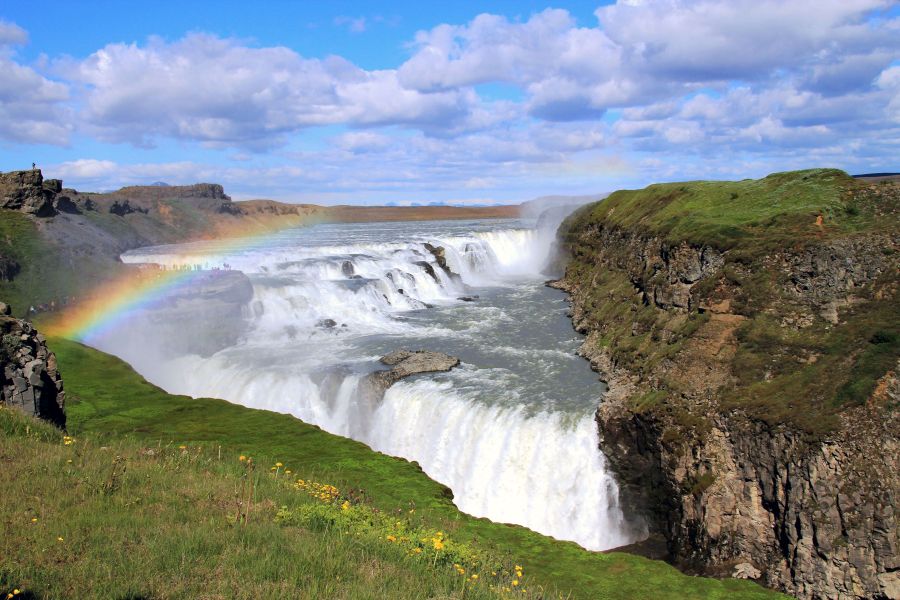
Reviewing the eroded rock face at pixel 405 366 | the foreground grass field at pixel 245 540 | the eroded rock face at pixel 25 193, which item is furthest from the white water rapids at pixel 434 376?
the eroded rock face at pixel 25 193

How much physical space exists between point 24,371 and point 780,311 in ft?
78.2

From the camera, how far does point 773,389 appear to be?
20.3m

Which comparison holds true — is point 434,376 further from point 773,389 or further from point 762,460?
point 762,460

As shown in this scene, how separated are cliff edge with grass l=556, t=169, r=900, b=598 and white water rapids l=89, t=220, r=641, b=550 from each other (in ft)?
5.73

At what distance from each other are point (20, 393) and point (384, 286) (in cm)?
3584

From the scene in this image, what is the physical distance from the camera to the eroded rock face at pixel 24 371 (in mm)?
13742

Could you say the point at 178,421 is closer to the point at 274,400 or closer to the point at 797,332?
the point at 274,400

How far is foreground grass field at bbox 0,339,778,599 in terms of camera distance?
6812mm

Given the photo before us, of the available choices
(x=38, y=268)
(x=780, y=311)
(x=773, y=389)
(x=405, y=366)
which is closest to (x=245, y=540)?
(x=773, y=389)

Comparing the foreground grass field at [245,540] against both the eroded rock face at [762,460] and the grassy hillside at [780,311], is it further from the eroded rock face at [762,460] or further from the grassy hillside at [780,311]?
the grassy hillside at [780,311]

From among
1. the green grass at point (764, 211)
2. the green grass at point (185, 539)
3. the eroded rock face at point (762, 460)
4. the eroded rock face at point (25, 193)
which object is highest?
the eroded rock face at point (25, 193)

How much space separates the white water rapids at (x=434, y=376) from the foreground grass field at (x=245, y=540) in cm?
725

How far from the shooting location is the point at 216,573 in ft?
22.9

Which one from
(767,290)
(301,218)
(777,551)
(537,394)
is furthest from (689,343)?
(301,218)
